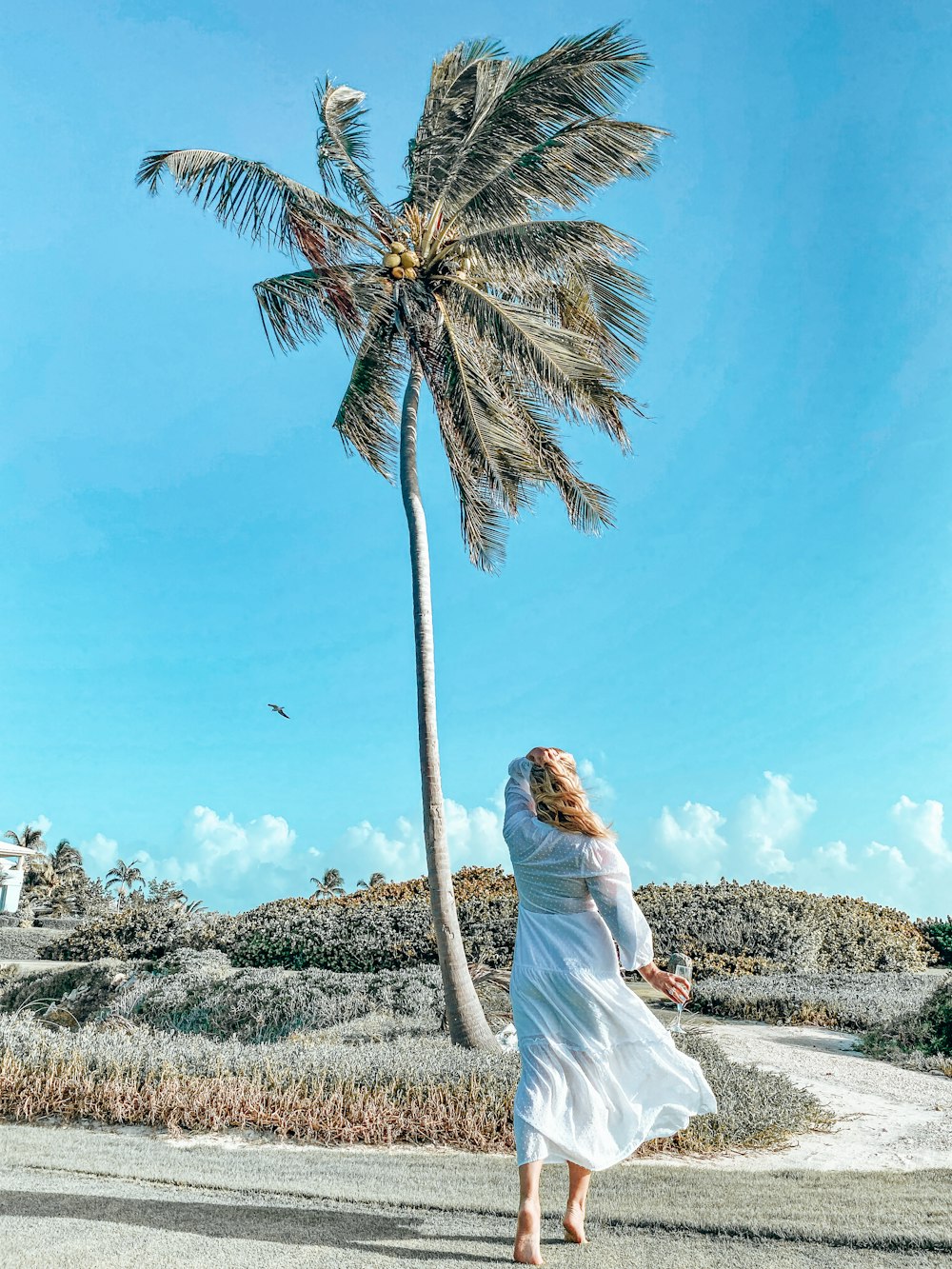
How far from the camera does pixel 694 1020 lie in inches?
438

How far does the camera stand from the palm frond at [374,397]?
1209cm

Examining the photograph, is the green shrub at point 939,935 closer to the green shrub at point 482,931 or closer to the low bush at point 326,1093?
the green shrub at point 482,931

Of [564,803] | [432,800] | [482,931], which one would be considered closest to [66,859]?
[482,931]

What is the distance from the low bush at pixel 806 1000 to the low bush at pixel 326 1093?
3.98 m

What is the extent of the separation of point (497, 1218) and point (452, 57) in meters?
13.3

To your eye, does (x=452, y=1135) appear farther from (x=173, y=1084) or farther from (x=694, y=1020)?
(x=694, y=1020)

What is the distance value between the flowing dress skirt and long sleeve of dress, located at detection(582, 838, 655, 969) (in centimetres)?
10

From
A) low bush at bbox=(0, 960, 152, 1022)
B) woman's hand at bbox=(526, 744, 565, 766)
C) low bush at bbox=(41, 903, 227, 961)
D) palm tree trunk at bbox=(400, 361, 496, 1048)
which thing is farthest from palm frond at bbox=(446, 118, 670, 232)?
low bush at bbox=(41, 903, 227, 961)

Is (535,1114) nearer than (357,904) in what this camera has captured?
Yes

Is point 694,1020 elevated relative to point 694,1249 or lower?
elevated

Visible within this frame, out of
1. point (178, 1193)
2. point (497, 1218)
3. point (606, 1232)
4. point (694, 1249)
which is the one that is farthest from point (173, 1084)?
point (694, 1249)

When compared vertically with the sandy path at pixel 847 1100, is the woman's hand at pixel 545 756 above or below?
above

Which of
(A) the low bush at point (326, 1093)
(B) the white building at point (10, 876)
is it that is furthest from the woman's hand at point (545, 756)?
(B) the white building at point (10, 876)

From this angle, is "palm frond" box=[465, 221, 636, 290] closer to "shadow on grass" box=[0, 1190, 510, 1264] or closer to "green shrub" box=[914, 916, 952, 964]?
"shadow on grass" box=[0, 1190, 510, 1264]
